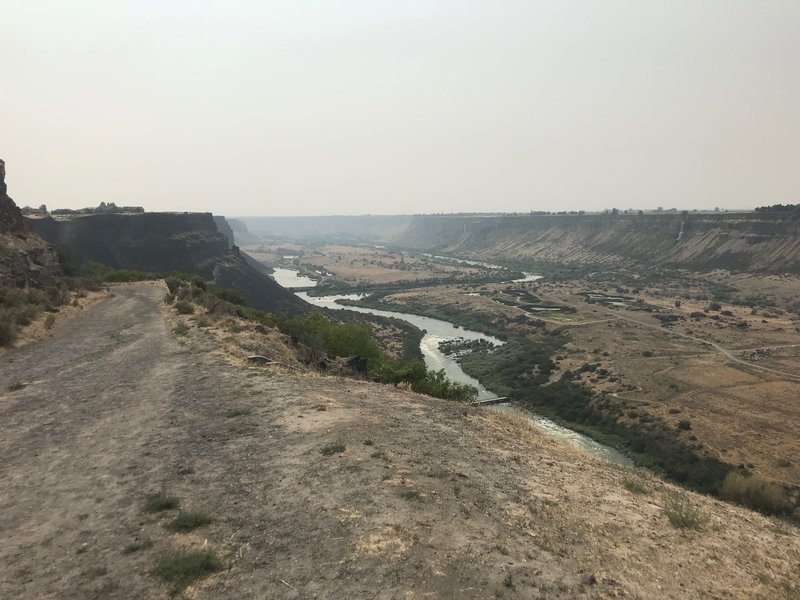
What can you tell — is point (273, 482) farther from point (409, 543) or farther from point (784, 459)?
point (784, 459)

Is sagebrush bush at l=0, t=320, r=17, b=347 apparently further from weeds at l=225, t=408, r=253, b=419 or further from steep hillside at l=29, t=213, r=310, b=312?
steep hillside at l=29, t=213, r=310, b=312

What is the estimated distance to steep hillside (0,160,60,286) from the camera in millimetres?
36656

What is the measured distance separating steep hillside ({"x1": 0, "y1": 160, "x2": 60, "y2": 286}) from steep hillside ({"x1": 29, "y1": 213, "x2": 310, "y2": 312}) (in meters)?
41.1

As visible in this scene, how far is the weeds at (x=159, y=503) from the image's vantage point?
10.8 metres

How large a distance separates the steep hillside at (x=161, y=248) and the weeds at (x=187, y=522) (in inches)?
3555

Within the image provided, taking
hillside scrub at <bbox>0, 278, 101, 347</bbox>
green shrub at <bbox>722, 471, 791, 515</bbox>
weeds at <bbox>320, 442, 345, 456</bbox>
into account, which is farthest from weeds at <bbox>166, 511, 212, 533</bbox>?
hillside scrub at <bbox>0, 278, 101, 347</bbox>

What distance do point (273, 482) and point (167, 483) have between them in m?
2.76

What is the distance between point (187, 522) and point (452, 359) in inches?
2954

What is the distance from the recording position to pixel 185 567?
8.53 meters

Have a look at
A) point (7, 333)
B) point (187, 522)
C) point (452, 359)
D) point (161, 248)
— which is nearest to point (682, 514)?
point (187, 522)

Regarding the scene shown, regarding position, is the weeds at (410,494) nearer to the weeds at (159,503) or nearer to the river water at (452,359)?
the weeds at (159,503)

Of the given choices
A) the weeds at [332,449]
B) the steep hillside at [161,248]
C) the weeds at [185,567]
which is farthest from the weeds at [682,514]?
the steep hillside at [161,248]

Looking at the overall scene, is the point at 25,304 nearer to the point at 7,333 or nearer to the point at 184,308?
the point at 7,333

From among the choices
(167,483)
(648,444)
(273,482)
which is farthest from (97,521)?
(648,444)
